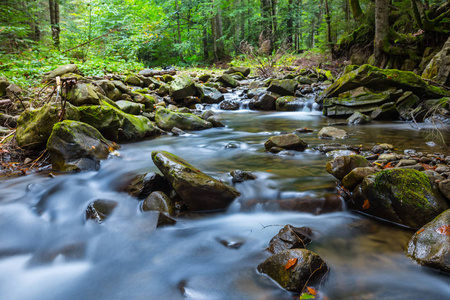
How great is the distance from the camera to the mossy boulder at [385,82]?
7.77 meters

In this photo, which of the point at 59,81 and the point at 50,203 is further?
the point at 59,81

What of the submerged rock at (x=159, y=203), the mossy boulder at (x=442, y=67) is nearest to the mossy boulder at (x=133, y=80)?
the submerged rock at (x=159, y=203)

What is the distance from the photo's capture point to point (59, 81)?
475cm

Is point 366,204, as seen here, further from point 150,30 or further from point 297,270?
point 150,30

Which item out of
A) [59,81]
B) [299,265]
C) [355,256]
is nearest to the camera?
→ [299,265]

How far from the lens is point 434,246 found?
89.0 inches

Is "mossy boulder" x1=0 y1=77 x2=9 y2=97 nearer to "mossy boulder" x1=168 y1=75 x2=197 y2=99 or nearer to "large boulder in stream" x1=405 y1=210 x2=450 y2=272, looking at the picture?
"mossy boulder" x1=168 y1=75 x2=197 y2=99

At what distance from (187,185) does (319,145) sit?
347 cm

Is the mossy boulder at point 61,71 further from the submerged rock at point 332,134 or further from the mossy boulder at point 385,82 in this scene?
the mossy boulder at point 385,82

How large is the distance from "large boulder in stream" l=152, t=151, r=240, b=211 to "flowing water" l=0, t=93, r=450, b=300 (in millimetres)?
162

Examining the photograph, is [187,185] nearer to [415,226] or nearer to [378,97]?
[415,226]

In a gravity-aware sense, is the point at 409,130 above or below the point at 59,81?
below

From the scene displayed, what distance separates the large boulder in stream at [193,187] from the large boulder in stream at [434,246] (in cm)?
197

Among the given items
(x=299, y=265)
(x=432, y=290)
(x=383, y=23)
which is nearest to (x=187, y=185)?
(x=299, y=265)
